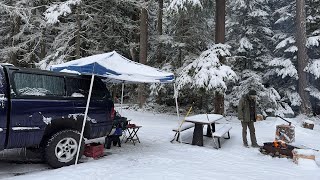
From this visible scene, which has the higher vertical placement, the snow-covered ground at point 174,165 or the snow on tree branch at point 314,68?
the snow on tree branch at point 314,68

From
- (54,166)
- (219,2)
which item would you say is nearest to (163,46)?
(219,2)

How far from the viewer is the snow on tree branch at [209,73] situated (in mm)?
13102

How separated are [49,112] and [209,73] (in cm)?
851

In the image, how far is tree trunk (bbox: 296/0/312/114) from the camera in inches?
685

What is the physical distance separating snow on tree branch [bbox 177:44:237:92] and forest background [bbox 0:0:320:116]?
587 millimetres

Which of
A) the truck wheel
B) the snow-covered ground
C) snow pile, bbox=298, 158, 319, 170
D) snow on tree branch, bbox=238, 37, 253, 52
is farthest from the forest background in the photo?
the truck wheel

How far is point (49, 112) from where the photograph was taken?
6.13 metres

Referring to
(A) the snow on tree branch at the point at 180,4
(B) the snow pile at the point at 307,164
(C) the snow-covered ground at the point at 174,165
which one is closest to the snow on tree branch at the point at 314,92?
(C) the snow-covered ground at the point at 174,165

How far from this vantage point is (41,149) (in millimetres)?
6316

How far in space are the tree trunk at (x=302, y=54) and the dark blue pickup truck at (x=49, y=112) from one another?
14129mm

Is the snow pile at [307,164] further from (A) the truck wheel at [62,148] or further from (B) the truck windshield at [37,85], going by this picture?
(B) the truck windshield at [37,85]

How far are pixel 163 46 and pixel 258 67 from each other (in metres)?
6.69

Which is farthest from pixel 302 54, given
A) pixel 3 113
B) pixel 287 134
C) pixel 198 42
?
pixel 3 113

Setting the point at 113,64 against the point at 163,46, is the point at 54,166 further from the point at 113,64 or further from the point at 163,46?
the point at 163,46
